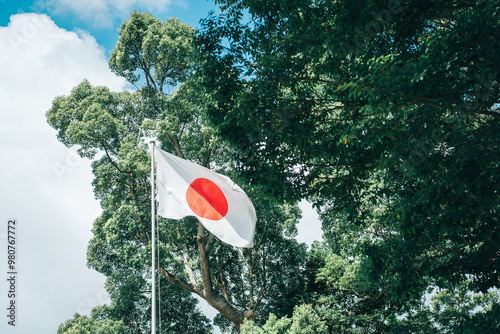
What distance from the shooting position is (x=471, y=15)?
492 cm

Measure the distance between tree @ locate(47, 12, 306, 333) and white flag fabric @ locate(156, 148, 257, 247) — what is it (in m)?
6.28

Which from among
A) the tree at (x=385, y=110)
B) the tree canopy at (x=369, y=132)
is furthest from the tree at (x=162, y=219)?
the tree at (x=385, y=110)

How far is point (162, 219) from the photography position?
13859mm

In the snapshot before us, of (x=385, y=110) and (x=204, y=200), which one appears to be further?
(x=204, y=200)

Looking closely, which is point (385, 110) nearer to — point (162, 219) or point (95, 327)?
point (162, 219)

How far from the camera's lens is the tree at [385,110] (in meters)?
5.10

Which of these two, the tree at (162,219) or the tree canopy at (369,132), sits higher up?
the tree at (162,219)

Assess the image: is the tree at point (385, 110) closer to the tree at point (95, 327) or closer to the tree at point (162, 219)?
the tree at point (162, 219)

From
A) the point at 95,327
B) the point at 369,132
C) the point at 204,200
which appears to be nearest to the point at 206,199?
the point at 204,200

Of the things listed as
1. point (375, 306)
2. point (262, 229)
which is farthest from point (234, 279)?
point (375, 306)

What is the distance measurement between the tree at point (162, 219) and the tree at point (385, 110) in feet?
20.5

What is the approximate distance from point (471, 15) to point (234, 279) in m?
13.7

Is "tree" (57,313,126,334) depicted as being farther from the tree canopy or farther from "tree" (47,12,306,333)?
the tree canopy

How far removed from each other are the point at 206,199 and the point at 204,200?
38mm
